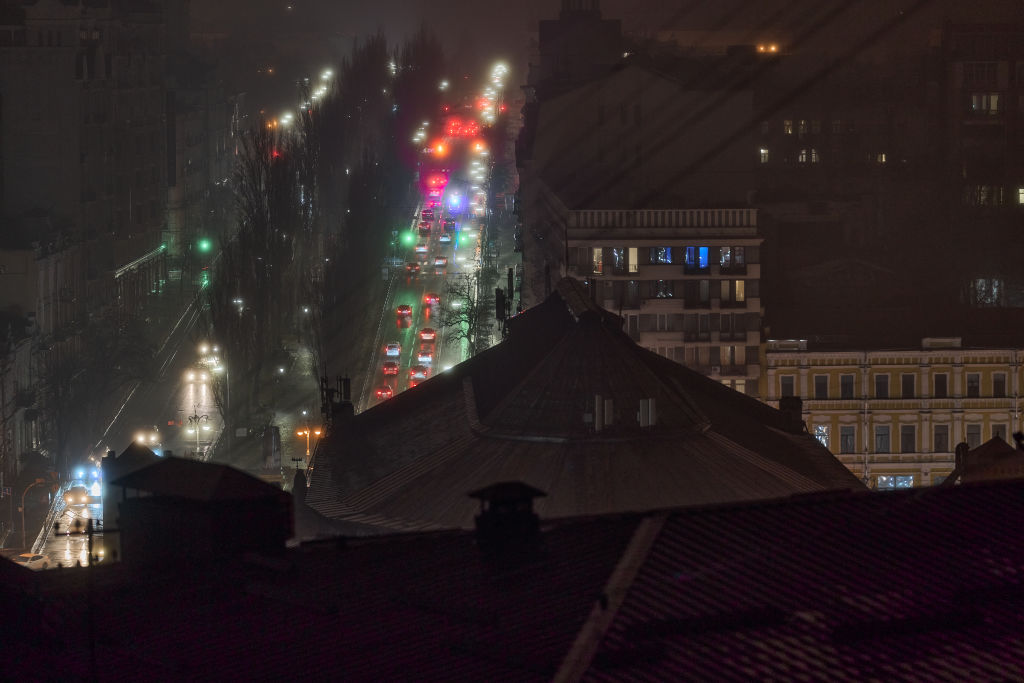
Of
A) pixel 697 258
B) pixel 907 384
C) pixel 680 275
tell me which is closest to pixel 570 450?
pixel 907 384

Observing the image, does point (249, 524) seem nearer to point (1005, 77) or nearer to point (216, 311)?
point (216, 311)

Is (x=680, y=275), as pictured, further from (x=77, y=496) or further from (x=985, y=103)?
(x=985, y=103)

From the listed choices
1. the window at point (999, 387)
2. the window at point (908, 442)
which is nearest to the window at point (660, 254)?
the window at point (908, 442)

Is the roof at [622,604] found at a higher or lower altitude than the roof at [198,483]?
lower

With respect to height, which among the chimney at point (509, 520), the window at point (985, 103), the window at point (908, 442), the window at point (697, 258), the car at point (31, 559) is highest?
the window at point (985, 103)

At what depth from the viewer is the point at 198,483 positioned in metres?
20.3

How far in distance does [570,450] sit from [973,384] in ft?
96.3

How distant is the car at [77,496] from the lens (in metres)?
49.9

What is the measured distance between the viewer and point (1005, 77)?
344 ft

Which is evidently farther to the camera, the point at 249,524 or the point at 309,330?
the point at 309,330

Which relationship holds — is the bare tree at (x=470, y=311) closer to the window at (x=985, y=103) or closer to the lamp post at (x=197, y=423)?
the lamp post at (x=197, y=423)

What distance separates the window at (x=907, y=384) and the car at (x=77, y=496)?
74.9 feet

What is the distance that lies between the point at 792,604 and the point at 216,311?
52885 mm

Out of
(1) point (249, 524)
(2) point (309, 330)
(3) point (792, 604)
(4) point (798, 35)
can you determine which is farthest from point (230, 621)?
(4) point (798, 35)
